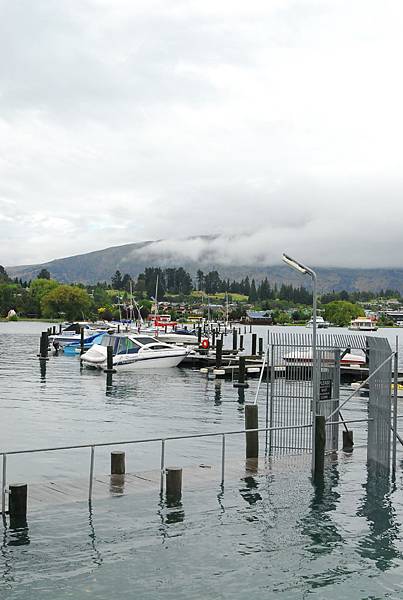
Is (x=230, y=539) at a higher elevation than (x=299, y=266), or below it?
below

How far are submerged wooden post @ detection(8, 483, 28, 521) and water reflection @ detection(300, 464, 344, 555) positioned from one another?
671cm

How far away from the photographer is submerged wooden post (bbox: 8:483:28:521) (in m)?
17.9

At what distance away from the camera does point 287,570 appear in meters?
16.3

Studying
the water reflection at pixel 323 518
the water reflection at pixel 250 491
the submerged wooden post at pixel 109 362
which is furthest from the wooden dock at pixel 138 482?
the submerged wooden post at pixel 109 362

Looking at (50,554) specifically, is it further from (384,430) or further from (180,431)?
(180,431)

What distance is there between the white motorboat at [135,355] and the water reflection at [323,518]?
156 ft

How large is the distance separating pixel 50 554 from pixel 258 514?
594 centimetres

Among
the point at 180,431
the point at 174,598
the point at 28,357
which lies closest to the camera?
the point at 174,598

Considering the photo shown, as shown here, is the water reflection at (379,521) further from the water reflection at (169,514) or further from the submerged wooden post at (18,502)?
the submerged wooden post at (18,502)

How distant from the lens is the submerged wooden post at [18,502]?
1789 centimetres

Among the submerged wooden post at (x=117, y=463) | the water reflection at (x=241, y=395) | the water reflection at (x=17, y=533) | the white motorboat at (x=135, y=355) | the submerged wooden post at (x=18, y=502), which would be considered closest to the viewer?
the water reflection at (x=17, y=533)

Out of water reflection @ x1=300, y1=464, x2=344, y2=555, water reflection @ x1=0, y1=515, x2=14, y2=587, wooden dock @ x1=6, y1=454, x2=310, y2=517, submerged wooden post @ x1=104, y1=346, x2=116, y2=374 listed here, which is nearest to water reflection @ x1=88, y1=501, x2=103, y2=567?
wooden dock @ x1=6, y1=454, x2=310, y2=517

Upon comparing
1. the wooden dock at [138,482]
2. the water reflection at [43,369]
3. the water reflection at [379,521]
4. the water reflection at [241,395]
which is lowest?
the water reflection at [241,395]

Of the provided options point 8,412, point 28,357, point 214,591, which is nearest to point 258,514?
point 214,591
